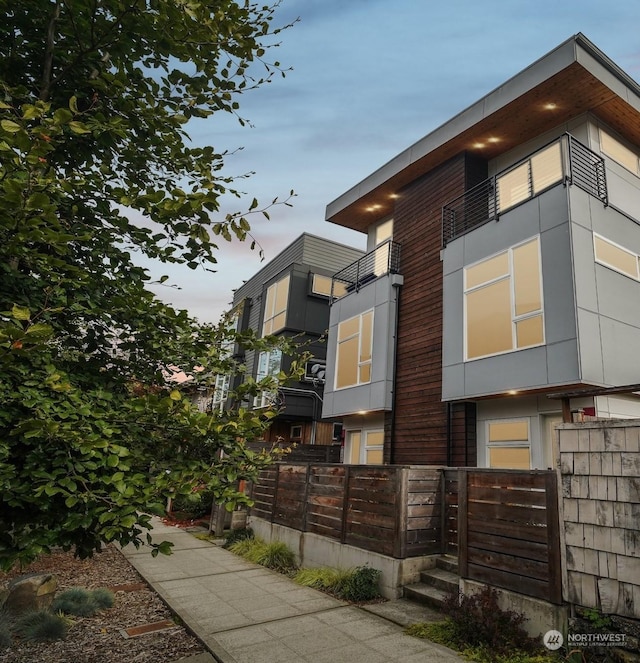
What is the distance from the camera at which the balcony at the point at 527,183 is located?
8.80 metres

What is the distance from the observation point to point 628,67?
954 centimetres

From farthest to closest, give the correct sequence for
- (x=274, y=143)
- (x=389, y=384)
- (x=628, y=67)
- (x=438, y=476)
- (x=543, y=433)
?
(x=389, y=384)
(x=628, y=67)
(x=543, y=433)
(x=438, y=476)
(x=274, y=143)

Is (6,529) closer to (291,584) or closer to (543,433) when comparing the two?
(291,584)

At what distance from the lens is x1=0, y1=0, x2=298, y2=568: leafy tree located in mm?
2340

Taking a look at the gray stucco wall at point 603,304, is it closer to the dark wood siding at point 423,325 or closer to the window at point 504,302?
the window at point 504,302

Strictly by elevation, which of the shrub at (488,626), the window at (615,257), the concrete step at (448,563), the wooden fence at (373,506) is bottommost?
the shrub at (488,626)

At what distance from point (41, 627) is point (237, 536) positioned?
21.6 feet

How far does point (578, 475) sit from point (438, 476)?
2.72 metres

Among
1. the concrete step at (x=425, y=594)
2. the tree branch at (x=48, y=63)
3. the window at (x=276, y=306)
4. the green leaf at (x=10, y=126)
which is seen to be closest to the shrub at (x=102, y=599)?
the concrete step at (x=425, y=594)

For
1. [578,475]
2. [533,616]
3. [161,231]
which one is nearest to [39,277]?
[161,231]

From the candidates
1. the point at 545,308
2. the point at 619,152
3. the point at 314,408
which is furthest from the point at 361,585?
the point at 314,408

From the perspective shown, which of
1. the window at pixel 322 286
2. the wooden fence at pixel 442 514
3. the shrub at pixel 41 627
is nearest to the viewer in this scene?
the shrub at pixel 41 627

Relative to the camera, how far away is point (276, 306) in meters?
20.0

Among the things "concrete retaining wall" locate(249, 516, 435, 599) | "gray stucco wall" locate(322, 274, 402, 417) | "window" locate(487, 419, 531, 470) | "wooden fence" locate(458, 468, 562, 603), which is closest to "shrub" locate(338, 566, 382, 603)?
"concrete retaining wall" locate(249, 516, 435, 599)
